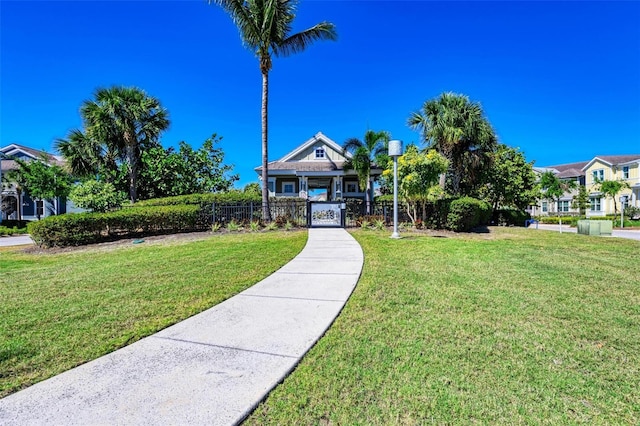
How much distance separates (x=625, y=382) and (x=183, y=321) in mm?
4064

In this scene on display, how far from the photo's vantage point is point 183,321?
360 cm

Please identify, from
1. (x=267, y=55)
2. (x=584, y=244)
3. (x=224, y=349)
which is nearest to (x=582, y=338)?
(x=224, y=349)

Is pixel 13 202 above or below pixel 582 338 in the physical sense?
above

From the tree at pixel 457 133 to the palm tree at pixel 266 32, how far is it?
270 inches

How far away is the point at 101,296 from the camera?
458 cm

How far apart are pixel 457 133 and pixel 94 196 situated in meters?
18.4

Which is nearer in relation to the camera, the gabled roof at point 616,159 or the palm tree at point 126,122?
the palm tree at point 126,122

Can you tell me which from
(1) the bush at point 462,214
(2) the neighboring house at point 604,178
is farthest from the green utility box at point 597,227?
(2) the neighboring house at point 604,178

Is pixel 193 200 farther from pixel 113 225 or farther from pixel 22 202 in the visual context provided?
pixel 22 202

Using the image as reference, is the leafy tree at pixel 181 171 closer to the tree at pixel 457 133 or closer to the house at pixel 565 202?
the tree at pixel 457 133

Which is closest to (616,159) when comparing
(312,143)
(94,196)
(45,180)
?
(312,143)

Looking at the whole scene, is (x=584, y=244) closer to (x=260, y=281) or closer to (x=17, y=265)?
(x=260, y=281)

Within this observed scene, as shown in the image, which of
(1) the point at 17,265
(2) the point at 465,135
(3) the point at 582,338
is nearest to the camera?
(3) the point at 582,338

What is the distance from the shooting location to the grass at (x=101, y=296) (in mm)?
2885
